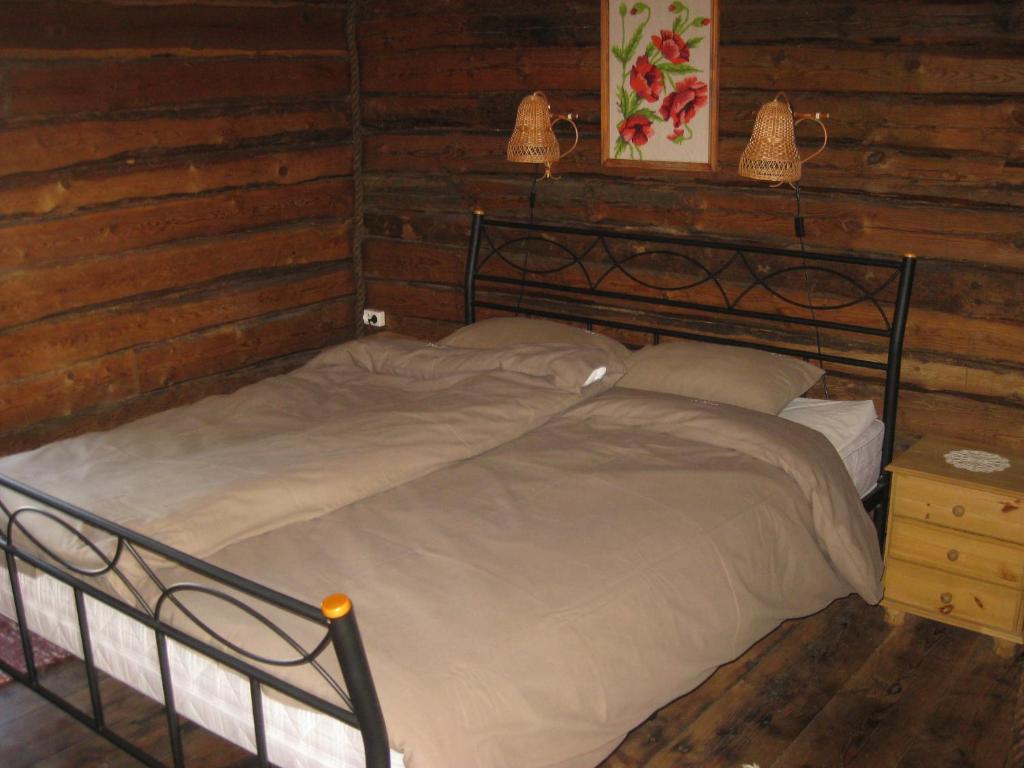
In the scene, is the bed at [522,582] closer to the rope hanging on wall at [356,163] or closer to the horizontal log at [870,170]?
the horizontal log at [870,170]

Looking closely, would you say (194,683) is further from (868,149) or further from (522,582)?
(868,149)

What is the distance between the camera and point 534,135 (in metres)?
3.91

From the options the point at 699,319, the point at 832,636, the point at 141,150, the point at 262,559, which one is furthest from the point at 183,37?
the point at 832,636

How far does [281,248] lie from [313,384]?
1.13 meters

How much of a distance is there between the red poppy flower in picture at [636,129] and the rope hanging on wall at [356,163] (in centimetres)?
138

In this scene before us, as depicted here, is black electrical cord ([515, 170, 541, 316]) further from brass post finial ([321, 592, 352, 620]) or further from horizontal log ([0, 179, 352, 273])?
brass post finial ([321, 592, 352, 620])

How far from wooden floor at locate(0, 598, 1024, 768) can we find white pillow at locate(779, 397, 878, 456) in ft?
1.97

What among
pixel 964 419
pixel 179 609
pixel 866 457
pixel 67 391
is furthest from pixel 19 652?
pixel 964 419

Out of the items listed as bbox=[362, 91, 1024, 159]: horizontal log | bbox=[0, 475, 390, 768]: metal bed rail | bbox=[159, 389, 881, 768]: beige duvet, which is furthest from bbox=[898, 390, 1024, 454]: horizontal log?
bbox=[0, 475, 390, 768]: metal bed rail

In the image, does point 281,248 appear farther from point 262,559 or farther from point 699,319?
point 262,559

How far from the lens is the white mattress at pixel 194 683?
6.90ft

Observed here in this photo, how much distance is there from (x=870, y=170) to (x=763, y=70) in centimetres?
50

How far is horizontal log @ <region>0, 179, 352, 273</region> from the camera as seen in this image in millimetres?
3824

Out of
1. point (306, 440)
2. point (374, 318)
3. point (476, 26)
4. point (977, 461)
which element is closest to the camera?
point (306, 440)
